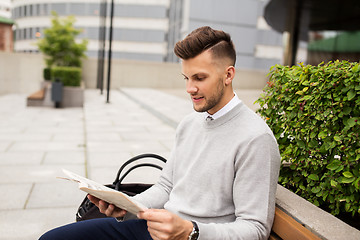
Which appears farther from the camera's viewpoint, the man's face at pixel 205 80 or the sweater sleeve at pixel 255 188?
the man's face at pixel 205 80

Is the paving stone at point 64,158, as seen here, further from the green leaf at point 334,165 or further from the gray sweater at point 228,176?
the green leaf at point 334,165

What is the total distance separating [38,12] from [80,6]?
24.3 feet

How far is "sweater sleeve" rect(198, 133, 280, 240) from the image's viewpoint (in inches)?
63.6

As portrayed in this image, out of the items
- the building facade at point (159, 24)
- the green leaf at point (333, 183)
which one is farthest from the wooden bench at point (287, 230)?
the building facade at point (159, 24)

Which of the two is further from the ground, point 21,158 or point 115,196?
point 115,196

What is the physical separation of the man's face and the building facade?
34491 millimetres

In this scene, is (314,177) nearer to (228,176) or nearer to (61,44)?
(228,176)

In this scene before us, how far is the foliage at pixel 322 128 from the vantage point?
6.38 feet

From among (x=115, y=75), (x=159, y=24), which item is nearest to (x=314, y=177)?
(x=115, y=75)

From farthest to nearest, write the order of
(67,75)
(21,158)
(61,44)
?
(61,44)
(67,75)
(21,158)

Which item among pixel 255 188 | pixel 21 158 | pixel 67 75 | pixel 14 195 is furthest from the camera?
pixel 67 75

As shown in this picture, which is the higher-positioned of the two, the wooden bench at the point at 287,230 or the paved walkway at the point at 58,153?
the wooden bench at the point at 287,230

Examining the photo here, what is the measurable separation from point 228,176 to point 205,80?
49 centimetres

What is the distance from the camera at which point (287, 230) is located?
5.64 feet
